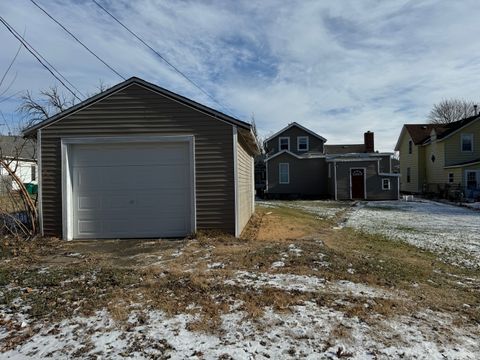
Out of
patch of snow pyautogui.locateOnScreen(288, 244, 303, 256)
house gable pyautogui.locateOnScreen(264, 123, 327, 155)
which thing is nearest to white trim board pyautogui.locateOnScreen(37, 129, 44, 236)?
patch of snow pyautogui.locateOnScreen(288, 244, 303, 256)

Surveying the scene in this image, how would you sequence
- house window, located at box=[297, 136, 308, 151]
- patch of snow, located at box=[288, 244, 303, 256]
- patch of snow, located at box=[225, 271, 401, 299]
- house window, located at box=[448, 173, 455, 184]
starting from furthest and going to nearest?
house window, located at box=[297, 136, 308, 151]
house window, located at box=[448, 173, 455, 184]
patch of snow, located at box=[288, 244, 303, 256]
patch of snow, located at box=[225, 271, 401, 299]

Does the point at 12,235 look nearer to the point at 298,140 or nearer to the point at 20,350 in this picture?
the point at 20,350

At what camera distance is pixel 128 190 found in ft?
31.5

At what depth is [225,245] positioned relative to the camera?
27.6 feet

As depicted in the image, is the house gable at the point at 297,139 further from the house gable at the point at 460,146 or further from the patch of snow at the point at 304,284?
the patch of snow at the point at 304,284

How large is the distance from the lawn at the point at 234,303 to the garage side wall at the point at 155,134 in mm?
1372

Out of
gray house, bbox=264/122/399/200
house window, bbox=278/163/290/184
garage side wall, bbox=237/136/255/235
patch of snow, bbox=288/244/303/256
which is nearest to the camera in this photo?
patch of snow, bbox=288/244/303/256

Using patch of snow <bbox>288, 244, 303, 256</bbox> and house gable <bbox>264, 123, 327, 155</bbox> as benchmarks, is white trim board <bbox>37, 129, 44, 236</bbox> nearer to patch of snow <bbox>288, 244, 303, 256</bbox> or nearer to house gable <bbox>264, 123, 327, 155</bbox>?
patch of snow <bbox>288, 244, 303, 256</bbox>

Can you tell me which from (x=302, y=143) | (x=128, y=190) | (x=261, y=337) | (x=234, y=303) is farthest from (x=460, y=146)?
(x=261, y=337)

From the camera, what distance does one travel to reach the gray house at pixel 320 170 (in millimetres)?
27734

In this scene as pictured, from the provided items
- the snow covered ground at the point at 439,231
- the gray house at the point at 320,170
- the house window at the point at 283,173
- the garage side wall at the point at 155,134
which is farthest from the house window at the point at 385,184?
the garage side wall at the point at 155,134

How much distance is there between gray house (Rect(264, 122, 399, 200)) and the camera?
27.7m

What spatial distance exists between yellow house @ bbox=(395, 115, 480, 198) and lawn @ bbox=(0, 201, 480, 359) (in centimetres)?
2207

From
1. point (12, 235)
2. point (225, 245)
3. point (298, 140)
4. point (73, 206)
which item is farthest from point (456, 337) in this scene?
point (298, 140)
